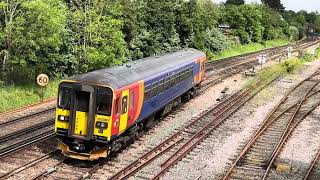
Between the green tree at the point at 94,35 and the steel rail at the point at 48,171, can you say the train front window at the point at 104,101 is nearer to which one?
the steel rail at the point at 48,171

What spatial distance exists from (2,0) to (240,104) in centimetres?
1427

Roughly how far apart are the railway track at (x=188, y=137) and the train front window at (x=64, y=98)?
2.24 metres

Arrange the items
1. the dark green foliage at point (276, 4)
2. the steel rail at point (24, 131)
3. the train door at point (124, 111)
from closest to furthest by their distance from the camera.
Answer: the train door at point (124, 111)
the steel rail at point (24, 131)
the dark green foliage at point (276, 4)

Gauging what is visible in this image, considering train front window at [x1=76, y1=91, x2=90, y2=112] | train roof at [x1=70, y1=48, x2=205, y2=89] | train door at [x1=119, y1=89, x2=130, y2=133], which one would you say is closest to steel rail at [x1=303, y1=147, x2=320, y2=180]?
train door at [x1=119, y1=89, x2=130, y2=133]

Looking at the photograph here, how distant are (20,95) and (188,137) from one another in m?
10.2

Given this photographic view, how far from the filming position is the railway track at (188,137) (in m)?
15.5

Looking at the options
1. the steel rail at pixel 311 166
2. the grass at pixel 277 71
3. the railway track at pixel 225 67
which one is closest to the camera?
the steel rail at pixel 311 166

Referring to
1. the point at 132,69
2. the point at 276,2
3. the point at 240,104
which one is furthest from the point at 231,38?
the point at 276,2

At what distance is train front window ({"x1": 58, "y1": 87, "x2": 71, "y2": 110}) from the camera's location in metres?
15.6

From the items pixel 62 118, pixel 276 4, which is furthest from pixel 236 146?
pixel 276 4

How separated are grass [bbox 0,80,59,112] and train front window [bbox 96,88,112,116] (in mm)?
9588

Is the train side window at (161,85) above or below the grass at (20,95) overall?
above

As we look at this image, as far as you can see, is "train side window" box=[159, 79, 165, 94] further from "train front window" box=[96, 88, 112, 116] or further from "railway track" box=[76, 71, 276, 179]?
"train front window" box=[96, 88, 112, 116]

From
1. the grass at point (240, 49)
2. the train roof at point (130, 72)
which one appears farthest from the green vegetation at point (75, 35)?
the grass at point (240, 49)
